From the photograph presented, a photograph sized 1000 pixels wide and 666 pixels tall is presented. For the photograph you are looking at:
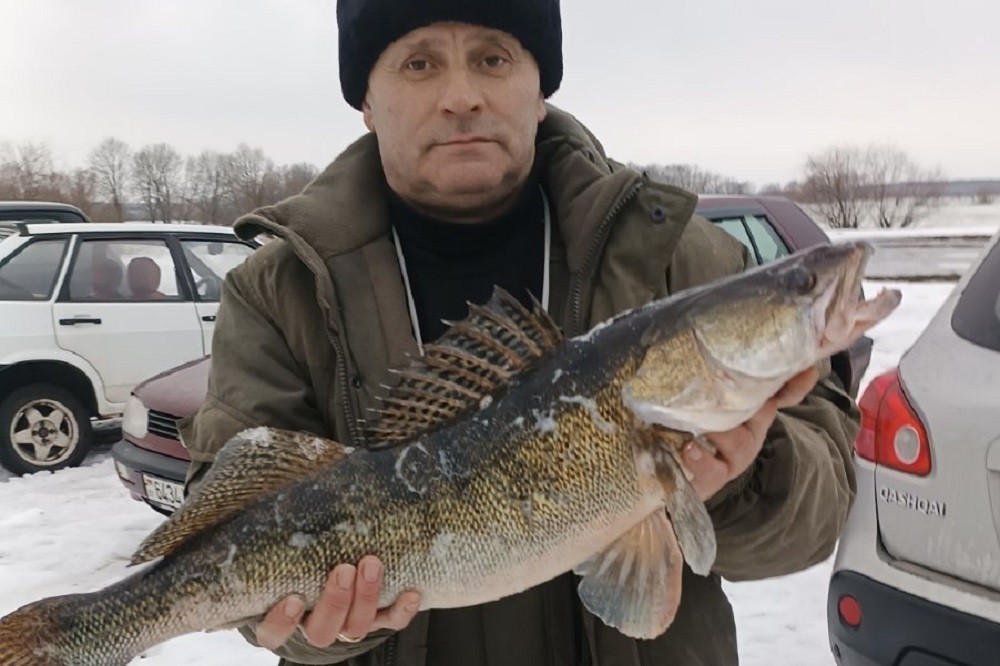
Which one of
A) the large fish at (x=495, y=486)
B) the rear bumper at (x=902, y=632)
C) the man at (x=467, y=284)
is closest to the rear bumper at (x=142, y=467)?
the man at (x=467, y=284)

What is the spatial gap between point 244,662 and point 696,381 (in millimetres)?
3324

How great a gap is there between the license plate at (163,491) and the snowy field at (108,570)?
1.55 ft

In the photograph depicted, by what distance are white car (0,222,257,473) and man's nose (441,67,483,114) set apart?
19.7ft

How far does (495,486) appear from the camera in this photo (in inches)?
74.0

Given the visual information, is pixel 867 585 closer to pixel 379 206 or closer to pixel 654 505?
pixel 654 505

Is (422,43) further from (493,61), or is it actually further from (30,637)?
(30,637)

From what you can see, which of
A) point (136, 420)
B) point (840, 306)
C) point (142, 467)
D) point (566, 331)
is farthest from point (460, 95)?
point (136, 420)

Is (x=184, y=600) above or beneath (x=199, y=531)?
beneath

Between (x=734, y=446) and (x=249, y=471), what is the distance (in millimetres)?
1164

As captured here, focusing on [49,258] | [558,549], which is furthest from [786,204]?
[49,258]

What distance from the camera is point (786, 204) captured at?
6.85 m

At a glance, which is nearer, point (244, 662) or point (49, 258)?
point (244, 662)

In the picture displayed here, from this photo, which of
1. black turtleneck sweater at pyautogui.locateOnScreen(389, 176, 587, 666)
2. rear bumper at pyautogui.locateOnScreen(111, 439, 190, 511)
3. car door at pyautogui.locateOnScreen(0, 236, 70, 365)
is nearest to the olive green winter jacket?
black turtleneck sweater at pyautogui.locateOnScreen(389, 176, 587, 666)

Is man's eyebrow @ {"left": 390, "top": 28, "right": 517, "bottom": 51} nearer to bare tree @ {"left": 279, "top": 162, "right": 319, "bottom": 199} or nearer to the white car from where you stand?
the white car
